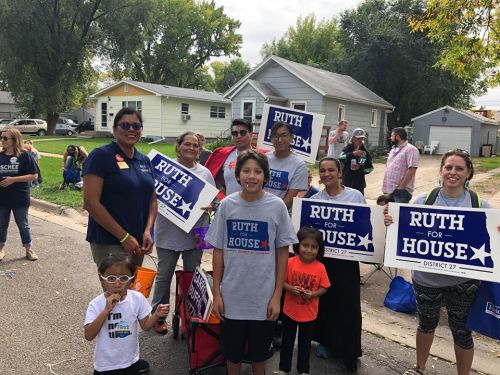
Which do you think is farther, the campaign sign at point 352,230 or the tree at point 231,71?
the tree at point 231,71

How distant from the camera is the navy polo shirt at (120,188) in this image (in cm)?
317

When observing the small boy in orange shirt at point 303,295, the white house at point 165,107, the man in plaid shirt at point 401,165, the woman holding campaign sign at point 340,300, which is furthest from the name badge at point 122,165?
the white house at point 165,107

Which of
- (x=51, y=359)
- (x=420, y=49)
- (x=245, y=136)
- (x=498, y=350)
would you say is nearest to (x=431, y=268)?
(x=498, y=350)

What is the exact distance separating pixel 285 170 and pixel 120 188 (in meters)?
1.55

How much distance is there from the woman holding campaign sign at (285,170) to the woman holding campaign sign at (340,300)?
309mm

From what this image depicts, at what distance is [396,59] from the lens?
3250 centimetres

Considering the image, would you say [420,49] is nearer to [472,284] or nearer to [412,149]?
[412,149]

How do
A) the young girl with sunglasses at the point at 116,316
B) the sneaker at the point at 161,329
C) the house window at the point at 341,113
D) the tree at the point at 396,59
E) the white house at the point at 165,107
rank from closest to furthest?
the young girl with sunglasses at the point at 116,316
the sneaker at the point at 161,329
the house window at the point at 341,113
the white house at the point at 165,107
the tree at the point at 396,59

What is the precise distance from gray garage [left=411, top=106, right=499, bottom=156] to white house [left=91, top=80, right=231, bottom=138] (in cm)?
1554

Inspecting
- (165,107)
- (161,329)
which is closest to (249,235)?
(161,329)

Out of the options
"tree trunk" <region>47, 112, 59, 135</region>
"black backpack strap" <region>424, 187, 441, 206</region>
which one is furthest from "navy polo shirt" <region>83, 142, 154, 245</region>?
"tree trunk" <region>47, 112, 59, 135</region>

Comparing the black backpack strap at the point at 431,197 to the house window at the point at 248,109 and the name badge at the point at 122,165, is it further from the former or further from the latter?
the house window at the point at 248,109

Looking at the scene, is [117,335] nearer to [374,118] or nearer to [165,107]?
[374,118]

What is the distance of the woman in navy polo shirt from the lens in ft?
10.4
